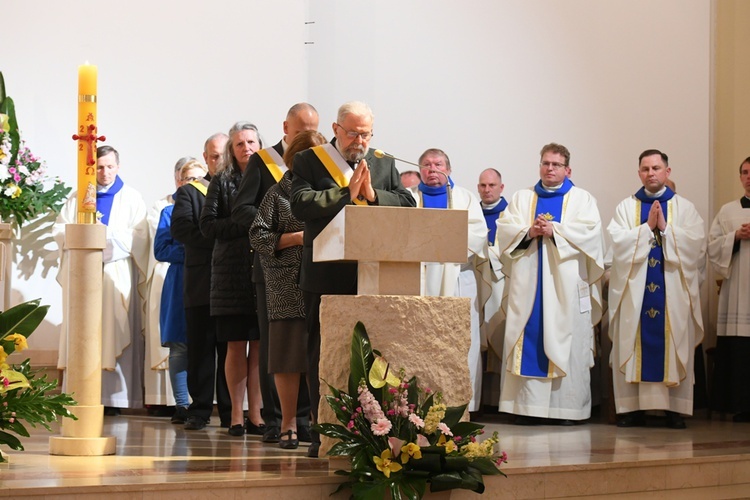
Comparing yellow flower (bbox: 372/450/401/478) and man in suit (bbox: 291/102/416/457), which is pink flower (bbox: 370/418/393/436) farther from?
man in suit (bbox: 291/102/416/457)

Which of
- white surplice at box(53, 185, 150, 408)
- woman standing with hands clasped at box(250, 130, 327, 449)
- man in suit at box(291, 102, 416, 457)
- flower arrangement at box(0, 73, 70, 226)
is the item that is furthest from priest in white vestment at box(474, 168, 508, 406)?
flower arrangement at box(0, 73, 70, 226)

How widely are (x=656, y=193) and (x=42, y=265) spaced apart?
4928mm

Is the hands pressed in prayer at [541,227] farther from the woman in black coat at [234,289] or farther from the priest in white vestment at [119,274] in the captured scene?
the priest in white vestment at [119,274]

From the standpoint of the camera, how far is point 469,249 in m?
8.12

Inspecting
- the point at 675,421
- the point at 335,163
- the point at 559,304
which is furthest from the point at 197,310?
the point at 675,421

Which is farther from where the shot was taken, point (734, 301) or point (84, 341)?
point (734, 301)

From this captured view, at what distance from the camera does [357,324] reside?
4605 millimetres

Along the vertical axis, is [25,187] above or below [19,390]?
above

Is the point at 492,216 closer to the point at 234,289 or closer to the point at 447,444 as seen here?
the point at 234,289

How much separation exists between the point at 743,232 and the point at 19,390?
556 centimetres

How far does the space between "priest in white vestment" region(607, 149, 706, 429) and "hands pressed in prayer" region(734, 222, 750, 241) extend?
14.4 inches

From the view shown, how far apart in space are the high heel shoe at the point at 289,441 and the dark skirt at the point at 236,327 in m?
0.85

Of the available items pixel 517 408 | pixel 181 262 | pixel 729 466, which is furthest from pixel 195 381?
pixel 729 466

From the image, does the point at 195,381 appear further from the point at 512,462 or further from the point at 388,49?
the point at 388,49
